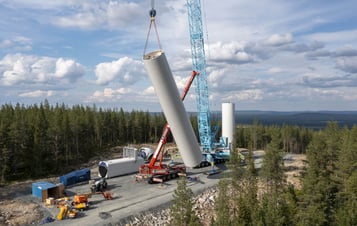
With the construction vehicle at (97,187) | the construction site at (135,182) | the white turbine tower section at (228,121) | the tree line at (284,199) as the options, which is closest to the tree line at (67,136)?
the white turbine tower section at (228,121)

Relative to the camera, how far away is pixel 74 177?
112 feet

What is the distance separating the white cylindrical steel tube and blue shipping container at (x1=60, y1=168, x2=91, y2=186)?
1403 cm

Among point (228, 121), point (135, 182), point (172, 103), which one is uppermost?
point (172, 103)

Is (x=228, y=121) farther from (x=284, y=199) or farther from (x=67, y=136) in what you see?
(x=67, y=136)

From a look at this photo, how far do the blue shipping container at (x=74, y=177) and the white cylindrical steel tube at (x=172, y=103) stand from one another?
46.0 ft

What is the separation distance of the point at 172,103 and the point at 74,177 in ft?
56.7

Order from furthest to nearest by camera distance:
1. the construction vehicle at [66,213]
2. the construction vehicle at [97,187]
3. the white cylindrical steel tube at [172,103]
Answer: the construction vehicle at [97,187] < the construction vehicle at [66,213] < the white cylindrical steel tube at [172,103]

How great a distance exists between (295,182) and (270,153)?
11.9 meters

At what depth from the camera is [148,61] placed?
22062 mm

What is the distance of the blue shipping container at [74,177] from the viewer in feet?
110

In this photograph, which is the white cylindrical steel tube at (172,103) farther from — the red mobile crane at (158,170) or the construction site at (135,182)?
the red mobile crane at (158,170)

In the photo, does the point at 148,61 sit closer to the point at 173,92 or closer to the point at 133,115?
the point at 173,92

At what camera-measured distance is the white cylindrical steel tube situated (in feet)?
73.3

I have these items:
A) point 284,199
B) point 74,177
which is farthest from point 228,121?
point 74,177
